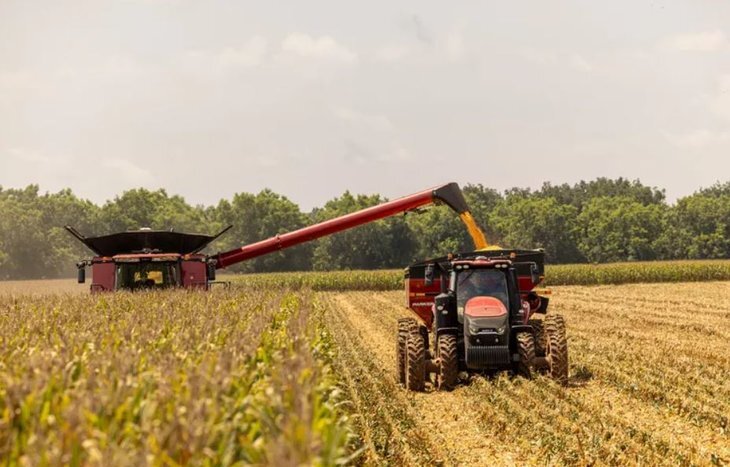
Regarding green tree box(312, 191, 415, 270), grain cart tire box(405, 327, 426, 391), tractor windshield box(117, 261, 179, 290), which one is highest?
green tree box(312, 191, 415, 270)

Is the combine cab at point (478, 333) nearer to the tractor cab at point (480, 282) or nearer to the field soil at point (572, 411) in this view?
the tractor cab at point (480, 282)

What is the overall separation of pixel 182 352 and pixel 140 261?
11.5m

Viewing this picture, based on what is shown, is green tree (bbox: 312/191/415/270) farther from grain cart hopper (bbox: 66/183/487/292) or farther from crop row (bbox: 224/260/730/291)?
Answer: grain cart hopper (bbox: 66/183/487/292)

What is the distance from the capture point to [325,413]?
4637 mm

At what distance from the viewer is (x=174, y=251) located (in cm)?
1819

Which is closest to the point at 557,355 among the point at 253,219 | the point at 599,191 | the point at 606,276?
the point at 606,276

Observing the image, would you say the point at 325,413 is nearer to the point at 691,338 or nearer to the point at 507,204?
the point at 691,338

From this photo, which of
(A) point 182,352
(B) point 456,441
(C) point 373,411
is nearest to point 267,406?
(A) point 182,352

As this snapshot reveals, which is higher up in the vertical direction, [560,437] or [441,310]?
[441,310]

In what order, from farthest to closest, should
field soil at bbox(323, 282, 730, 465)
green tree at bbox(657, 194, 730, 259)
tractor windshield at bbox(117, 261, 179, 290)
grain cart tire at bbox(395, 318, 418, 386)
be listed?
green tree at bbox(657, 194, 730, 259)
tractor windshield at bbox(117, 261, 179, 290)
grain cart tire at bbox(395, 318, 418, 386)
field soil at bbox(323, 282, 730, 465)

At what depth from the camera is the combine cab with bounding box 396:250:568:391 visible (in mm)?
12062

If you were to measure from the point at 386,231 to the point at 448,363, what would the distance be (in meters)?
71.5

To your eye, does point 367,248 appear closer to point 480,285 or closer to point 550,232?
point 550,232

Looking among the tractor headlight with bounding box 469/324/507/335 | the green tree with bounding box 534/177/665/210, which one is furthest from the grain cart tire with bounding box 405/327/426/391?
the green tree with bounding box 534/177/665/210
